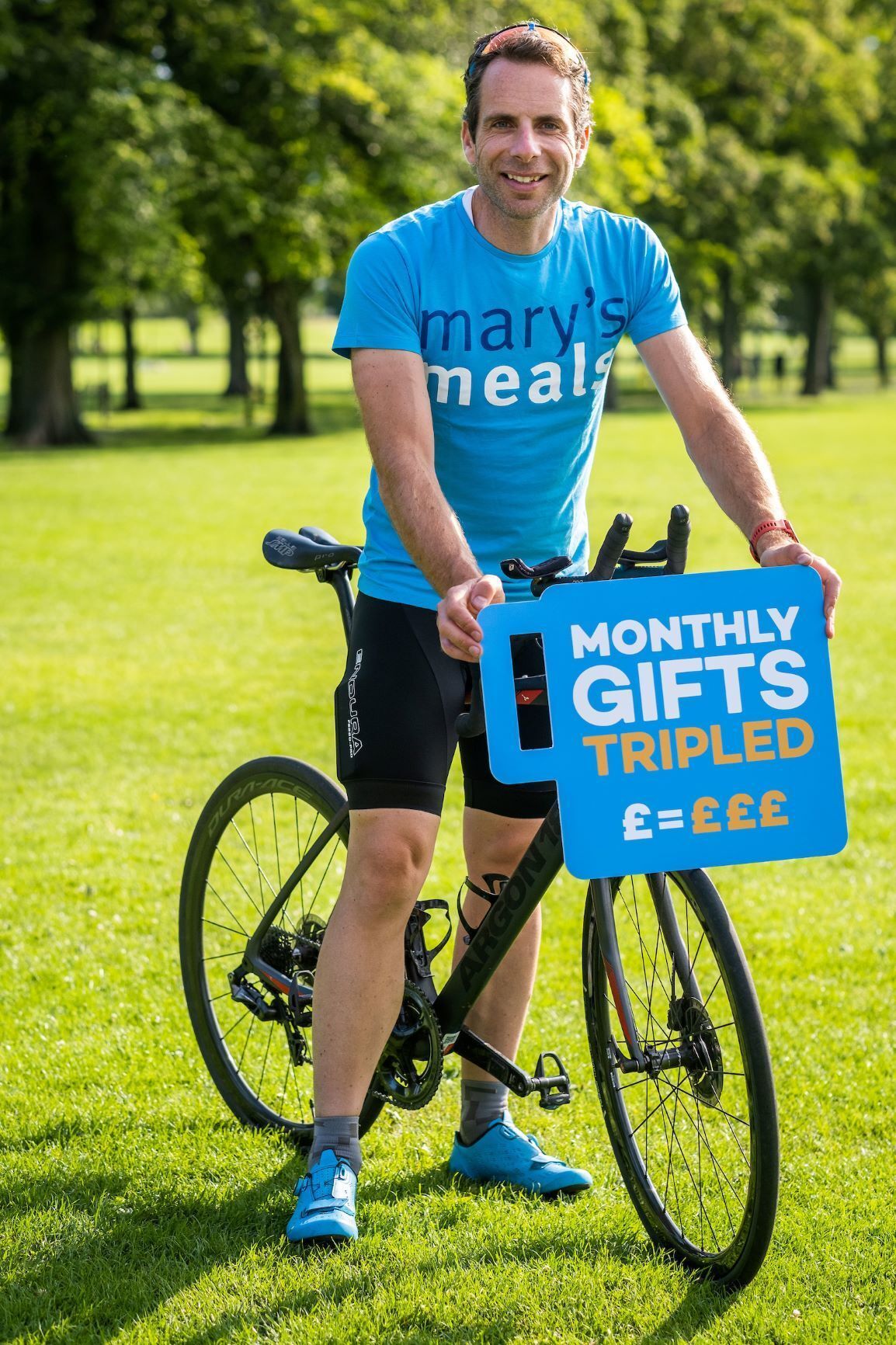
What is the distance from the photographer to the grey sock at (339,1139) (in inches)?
126

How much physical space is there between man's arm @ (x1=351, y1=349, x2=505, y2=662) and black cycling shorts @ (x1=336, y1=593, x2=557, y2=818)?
30cm

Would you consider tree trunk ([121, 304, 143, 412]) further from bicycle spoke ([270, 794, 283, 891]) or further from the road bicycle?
the road bicycle

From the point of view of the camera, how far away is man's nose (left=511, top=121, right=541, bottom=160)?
2850mm

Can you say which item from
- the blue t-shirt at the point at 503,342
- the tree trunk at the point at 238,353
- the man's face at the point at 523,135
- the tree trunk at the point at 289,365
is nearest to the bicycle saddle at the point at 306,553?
the blue t-shirt at the point at 503,342

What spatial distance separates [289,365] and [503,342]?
32.7 meters

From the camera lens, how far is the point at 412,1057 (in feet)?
10.9

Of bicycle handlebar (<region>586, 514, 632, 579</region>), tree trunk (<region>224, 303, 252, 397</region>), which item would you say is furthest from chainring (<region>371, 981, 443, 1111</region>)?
tree trunk (<region>224, 303, 252, 397</region>)

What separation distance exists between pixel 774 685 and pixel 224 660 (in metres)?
7.42

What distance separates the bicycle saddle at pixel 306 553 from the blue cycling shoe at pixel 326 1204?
1.22 m

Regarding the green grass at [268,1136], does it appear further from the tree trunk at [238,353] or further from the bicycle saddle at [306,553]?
the tree trunk at [238,353]

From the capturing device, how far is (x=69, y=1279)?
3.07 metres

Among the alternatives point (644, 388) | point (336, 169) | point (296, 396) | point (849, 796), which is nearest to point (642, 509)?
point (849, 796)

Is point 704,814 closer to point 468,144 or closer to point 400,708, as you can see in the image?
point 400,708

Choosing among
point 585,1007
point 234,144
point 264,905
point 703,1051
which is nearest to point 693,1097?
point 703,1051
